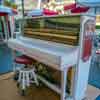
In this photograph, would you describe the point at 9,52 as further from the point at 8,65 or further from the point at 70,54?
the point at 70,54

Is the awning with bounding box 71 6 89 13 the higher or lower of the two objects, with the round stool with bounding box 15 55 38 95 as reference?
higher

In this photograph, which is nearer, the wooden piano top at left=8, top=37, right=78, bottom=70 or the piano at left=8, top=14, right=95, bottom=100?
the wooden piano top at left=8, top=37, right=78, bottom=70

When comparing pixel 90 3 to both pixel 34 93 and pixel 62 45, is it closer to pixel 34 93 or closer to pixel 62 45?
pixel 62 45

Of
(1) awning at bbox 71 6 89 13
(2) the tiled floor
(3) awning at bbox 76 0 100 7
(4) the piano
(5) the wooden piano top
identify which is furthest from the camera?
(1) awning at bbox 71 6 89 13

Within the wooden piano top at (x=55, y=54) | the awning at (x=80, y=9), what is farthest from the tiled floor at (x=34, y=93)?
the awning at (x=80, y=9)

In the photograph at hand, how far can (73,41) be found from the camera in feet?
6.23

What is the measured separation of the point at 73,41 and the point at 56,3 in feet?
15.6

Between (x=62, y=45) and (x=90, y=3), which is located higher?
(x=90, y=3)

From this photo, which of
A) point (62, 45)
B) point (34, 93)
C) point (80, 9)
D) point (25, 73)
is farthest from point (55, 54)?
point (80, 9)

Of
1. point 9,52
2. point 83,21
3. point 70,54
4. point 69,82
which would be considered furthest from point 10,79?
point 83,21

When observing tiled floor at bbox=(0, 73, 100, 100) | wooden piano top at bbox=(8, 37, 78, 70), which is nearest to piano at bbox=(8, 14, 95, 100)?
wooden piano top at bbox=(8, 37, 78, 70)

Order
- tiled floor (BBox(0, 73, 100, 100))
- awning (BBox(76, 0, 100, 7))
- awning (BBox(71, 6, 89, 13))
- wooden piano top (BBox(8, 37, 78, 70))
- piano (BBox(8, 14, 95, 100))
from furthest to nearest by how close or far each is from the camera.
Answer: awning (BBox(71, 6, 89, 13)), awning (BBox(76, 0, 100, 7)), tiled floor (BBox(0, 73, 100, 100)), piano (BBox(8, 14, 95, 100)), wooden piano top (BBox(8, 37, 78, 70))

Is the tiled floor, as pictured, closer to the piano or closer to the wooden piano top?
the piano

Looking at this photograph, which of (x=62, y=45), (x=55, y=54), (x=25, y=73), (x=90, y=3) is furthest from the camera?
(x=90, y=3)
